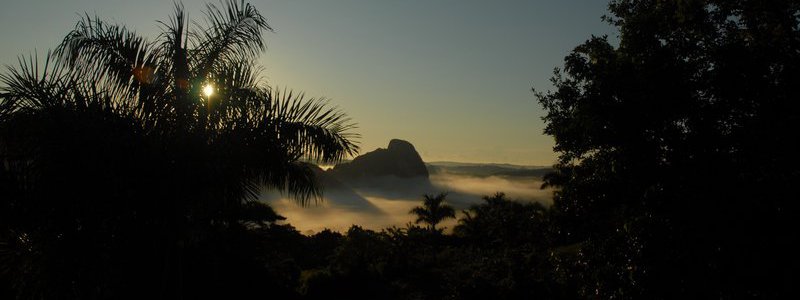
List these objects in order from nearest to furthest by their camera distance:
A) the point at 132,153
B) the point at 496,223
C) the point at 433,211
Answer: the point at 132,153 → the point at 496,223 → the point at 433,211

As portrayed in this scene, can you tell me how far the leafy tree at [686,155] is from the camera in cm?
716

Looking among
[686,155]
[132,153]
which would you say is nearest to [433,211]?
[686,155]

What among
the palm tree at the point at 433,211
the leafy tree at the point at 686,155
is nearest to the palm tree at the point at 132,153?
the leafy tree at the point at 686,155

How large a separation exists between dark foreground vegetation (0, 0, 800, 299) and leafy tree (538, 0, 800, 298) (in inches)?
1.2

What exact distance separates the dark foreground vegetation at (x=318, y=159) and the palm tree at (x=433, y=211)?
39.0 m

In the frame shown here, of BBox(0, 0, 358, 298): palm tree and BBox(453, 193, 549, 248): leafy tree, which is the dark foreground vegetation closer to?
BBox(0, 0, 358, 298): palm tree

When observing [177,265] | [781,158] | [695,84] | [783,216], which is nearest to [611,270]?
[783,216]

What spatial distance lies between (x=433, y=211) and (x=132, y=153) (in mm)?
44127

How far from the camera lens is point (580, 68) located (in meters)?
10.2

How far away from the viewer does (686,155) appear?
28.0 feet

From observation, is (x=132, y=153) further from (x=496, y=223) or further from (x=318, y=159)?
(x=496, y=223)

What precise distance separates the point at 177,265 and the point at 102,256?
3.53 feet

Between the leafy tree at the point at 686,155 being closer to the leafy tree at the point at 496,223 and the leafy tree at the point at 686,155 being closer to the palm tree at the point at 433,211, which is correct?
the leafy tree at the point at 496,223

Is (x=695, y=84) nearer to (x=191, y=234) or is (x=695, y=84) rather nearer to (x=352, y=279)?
(x=191, y=234)
